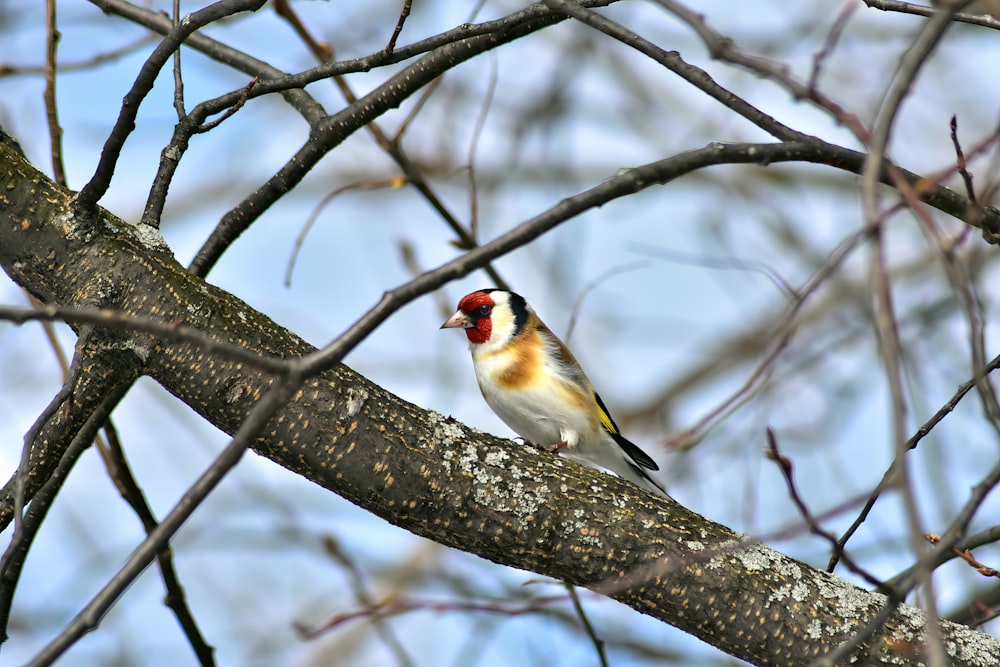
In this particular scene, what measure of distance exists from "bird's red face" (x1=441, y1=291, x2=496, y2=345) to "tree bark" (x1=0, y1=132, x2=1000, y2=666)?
2.08 m

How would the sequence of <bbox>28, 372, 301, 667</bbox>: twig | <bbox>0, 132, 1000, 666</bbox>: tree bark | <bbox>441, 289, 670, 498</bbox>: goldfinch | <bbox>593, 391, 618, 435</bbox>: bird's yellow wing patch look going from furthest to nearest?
<bbox>593, 391, 618, 435</bbox>: bird's yellow wing patch, <bbox>441, 289, 670, 498</bbox>: goldfinch, <bbox>0, 132, 1000, 666</bbox>: tree bark, <bbox>28, 372, 301, 667</bbox>: twig

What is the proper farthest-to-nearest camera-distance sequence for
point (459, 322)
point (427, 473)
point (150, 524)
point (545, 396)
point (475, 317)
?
point (475, 317)
point (459, 322)
point (545, 396)
point (150, 524)
point (427, 473)

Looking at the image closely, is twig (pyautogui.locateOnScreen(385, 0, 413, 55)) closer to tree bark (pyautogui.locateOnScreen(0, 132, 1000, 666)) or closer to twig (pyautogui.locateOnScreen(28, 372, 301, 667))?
tree bark (pyautogui.locateOnScreen(0, 132, 1000, 666))

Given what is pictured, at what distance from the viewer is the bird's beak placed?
465cm

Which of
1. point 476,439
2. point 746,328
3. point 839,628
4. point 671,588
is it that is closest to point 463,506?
point 476,439

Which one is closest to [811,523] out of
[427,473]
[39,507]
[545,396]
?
[427,473]

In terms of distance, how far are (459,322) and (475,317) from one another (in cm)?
13

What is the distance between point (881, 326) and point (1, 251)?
6.57ft

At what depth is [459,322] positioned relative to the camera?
15.4 feet

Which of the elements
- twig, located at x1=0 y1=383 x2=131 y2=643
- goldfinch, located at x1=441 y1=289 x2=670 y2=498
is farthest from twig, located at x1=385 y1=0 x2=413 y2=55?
goldfinch, located at x1=441 y1=289 x2=670 y2=498

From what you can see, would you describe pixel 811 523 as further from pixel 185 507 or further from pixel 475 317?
pixel 475 317

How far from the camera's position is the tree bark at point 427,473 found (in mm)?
2385

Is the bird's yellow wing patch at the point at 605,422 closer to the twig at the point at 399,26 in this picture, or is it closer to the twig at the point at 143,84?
the twig at the point at 399,26

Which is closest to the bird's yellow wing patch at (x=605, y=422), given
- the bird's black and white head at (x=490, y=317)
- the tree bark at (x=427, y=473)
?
the bird's black and white head at (x=490, y=317)
